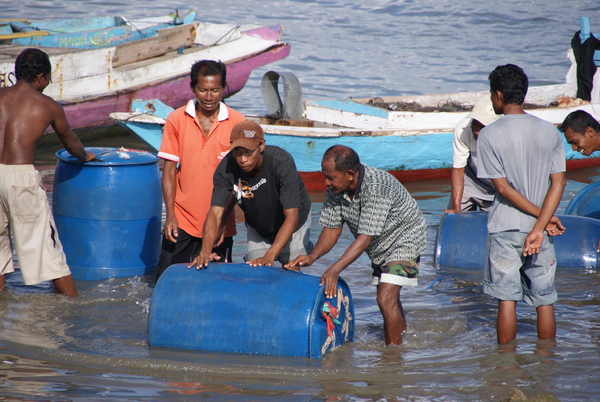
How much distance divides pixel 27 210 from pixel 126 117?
4050mm

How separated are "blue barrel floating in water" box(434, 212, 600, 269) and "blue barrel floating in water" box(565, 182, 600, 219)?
0.46 m

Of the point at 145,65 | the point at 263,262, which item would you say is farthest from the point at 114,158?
the point at 145,65

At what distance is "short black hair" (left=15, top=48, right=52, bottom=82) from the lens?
466 cm

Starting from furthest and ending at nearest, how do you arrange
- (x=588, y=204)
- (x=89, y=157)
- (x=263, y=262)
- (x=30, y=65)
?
(x=588, y=204) → (x=89, y=157) → (x=30, y=65) → (x=263, y=262)

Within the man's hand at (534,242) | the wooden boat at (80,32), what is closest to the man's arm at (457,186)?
the man's hand at (534,242)

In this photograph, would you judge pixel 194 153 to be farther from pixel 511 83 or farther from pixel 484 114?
pixel 484 114

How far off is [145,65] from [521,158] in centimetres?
919

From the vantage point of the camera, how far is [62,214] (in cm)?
547

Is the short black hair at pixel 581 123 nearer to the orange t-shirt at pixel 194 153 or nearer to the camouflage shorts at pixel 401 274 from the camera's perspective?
the camouflage shorts at pixel 401 274

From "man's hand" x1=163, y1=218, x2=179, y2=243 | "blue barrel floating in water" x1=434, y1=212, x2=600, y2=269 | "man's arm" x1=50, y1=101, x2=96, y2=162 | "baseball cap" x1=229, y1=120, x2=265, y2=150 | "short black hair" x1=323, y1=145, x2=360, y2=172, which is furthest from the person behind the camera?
"blue barrel floating in water" x1=434, y1=212, x2=600, y2=269

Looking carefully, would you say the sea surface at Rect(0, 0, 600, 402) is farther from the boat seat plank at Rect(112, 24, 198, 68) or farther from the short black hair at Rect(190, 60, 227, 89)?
the boat seat plank at Rect(112, 24, 198, 68)

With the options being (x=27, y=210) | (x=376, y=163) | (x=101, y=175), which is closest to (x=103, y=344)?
(x=27, y=210)

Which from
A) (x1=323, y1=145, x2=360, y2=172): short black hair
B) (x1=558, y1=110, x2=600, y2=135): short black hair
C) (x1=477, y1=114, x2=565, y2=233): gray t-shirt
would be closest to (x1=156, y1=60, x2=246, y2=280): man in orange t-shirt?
(x1=323, y1=145, x2=360, y2=172): short black hair

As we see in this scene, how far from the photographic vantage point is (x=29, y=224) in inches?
191
